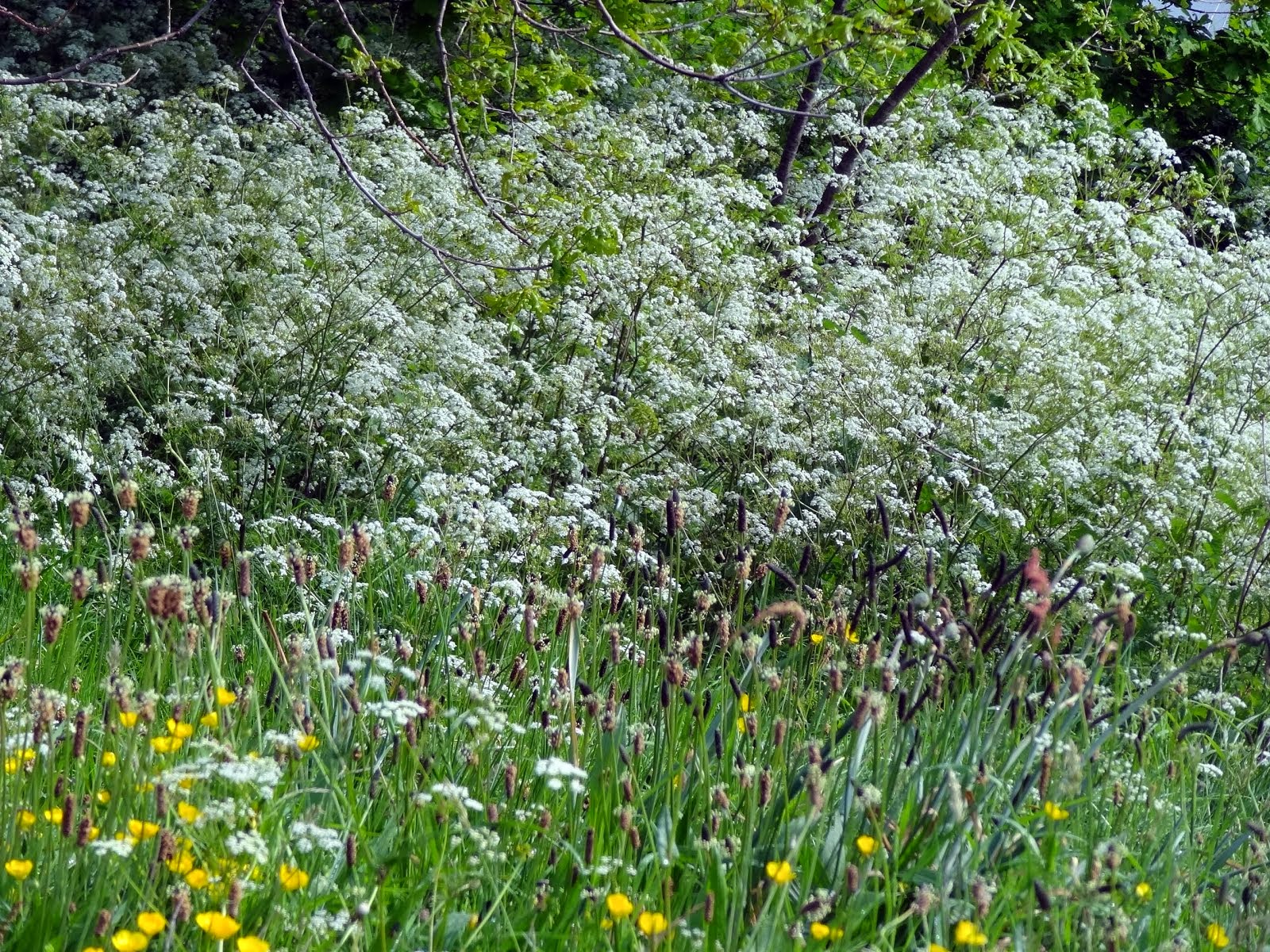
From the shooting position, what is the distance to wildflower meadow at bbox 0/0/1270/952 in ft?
6.29

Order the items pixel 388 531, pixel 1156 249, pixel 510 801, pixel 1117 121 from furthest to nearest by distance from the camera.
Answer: pixel 1117 121, pixel 1156 249, pixel 388 531, pixel 510 801

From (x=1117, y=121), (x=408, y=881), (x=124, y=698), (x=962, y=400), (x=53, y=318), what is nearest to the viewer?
(x=124, y=698)

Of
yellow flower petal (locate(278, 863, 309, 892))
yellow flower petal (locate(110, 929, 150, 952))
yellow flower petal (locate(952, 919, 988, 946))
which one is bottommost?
yellow flower petal (locate(110, 929, 150, 952))

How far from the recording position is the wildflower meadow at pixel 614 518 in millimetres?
1918

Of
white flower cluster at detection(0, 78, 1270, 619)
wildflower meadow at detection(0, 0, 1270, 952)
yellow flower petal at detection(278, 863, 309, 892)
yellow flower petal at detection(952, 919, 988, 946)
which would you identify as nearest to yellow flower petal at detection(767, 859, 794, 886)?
wildflower meadow at detection(0, 0, 1270, 952)

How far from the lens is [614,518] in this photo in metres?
3.28

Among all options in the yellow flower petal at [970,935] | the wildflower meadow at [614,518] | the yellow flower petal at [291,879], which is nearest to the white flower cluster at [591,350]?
the wildflower meadow at [614,518]

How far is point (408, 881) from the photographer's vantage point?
2.02m

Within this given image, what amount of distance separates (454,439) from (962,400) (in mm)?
2275

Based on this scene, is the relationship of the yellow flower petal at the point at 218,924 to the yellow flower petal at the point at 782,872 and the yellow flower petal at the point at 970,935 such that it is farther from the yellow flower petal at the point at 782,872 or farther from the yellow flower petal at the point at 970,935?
the yellow flower petal at the point at 970,935

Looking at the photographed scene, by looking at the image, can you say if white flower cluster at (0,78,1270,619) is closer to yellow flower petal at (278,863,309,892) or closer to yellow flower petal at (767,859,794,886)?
yellow flower petal at (278,863,309,892)

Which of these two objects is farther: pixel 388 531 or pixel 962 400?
pixel 962 400

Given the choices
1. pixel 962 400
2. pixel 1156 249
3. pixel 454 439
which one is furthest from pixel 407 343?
pixel 1156 249

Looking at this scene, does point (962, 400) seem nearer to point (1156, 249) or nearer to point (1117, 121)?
point (1156, 249)
